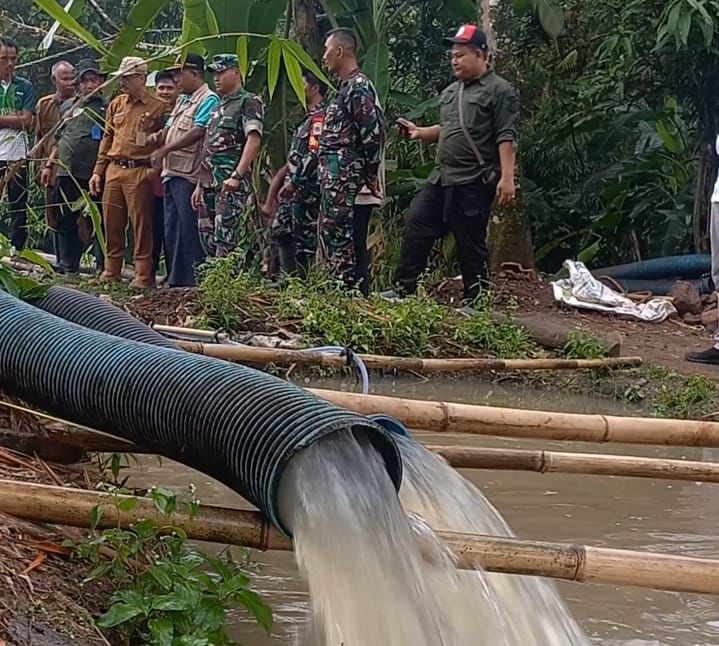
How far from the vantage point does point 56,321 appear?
8.88ft

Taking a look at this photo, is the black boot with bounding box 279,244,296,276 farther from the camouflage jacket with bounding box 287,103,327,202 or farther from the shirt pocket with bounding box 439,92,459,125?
the shirt pocket with bounding box 439,92,459,125

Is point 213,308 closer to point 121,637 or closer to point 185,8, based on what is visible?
point 185,8

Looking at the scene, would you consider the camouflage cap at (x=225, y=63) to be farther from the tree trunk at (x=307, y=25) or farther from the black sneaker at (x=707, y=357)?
the black sneaker at (x=707, y=357)

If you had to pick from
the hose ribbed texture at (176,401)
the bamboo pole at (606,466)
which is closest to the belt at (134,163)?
the hose ribbed texture at (176,401)

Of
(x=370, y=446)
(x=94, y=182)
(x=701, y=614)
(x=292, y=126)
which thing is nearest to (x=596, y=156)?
(x=292, y=126)

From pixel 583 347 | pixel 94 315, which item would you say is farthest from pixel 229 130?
pixel 94 315

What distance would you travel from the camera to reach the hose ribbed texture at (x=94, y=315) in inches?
121

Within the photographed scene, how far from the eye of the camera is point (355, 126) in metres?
7.18

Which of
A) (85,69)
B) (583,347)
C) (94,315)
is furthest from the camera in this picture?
(85,69)

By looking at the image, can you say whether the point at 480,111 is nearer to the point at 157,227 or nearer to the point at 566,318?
the point at 566,318

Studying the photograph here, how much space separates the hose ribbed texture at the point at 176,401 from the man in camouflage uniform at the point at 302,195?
195 inches

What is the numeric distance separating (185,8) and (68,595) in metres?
5.59

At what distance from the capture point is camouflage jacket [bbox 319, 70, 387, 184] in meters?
7.05

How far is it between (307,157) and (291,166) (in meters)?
0.20
